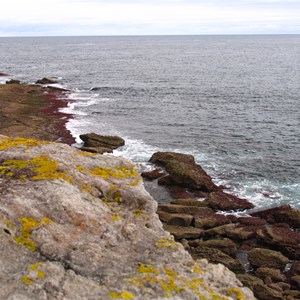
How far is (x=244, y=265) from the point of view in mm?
28625

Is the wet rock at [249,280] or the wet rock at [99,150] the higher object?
the wet rock at [99,150]

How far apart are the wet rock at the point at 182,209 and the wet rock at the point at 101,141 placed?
19620mm

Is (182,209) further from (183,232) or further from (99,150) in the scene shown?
(99,150)

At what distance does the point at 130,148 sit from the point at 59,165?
34.4 meters

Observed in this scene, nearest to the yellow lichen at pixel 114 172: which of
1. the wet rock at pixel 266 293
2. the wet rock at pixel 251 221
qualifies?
the wet rock at pixel 266 293

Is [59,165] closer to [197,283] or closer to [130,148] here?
[197,283]

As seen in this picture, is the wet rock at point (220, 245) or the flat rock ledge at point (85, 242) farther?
the wet rock at point (220, 245)

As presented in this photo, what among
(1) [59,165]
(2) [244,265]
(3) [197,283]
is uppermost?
(1) [59,165]

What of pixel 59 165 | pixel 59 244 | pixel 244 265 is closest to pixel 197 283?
pixel 59 244

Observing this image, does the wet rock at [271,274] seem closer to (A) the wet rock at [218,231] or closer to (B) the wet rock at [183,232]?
(A) the wet rock at [218,231]

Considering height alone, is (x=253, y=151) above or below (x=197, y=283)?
below

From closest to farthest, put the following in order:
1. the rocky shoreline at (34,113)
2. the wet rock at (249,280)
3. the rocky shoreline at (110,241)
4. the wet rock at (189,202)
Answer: the rocky shoreline at (110,241), the wet rock at (249,280), the wet rock at (189,202), the rocky shoreline at (34,113)

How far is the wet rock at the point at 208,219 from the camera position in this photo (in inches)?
1299

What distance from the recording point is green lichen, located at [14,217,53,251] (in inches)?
590
